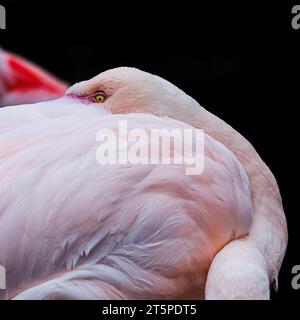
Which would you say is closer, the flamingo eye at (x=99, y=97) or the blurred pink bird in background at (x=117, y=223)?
the blurred pink bird in background at (x=117, y=223)

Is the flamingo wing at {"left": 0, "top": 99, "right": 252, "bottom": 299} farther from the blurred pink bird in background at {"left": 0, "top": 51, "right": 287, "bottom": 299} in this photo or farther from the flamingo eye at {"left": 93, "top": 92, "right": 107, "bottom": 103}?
the flamingo eye at {"left": 93, "top": 92, "right": 107, "bottom": 103}

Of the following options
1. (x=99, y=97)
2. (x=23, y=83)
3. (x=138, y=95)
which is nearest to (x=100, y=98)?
(x=99, y=97)

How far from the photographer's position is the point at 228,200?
137cm

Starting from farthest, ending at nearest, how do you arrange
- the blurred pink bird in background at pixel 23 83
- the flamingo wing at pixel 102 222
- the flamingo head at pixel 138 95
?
1. the blurred pink bird in background at pixel 23 83
2. the flamingo head at pixel 138 95
3. the flamingo wing at pixel 102 222

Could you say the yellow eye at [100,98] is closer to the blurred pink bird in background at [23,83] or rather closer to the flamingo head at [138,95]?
the flamingo head at [138,95]

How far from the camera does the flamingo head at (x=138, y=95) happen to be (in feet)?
5.20

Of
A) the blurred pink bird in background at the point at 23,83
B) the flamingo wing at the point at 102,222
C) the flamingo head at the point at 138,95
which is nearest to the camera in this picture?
the flamingo wing at the point at 102,222

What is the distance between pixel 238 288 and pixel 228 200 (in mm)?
186

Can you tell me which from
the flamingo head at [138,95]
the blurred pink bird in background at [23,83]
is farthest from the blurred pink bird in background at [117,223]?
the blurred pink bird in background at [23,83]

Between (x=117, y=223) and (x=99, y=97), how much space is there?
18.1 inches

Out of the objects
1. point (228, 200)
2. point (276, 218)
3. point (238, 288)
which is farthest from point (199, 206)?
point (276, 218)

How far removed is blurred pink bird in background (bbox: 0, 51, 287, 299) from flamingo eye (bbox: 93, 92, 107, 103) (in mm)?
175

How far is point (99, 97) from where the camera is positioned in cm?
164

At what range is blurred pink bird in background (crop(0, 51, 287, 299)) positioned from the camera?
4.14ft
